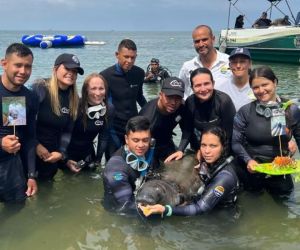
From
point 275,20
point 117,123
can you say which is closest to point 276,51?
point 275,20

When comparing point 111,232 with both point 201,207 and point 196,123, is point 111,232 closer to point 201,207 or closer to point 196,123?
point 201,207

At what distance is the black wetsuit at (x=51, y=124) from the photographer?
218 inches

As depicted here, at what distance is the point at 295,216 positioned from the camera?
5.27m

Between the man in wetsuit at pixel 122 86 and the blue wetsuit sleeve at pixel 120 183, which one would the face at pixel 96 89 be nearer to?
the man in wetsuit at pixel 122 86

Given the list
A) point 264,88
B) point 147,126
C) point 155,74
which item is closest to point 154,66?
point 155,74

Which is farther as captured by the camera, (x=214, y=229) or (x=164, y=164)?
(x=164, y=164)

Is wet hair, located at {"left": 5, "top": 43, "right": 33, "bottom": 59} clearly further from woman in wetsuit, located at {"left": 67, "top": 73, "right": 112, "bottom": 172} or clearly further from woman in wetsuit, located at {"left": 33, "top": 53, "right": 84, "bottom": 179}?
woman in wetsuit, located at {"left": 67, "top": 73, "right": 112, "bottom": 172}

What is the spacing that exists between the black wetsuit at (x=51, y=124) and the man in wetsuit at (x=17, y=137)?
66cm

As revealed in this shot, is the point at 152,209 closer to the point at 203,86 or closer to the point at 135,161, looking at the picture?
the point at 135,161

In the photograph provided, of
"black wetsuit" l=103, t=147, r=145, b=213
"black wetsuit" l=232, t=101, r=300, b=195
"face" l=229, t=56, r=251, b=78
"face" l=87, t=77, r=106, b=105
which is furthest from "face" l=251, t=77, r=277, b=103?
"face" l=87, t=77, r=106, b=105

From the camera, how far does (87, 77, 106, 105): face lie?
223 inches

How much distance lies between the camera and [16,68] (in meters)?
4.36

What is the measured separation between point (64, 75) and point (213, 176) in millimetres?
2366

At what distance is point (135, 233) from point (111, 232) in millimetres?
300
